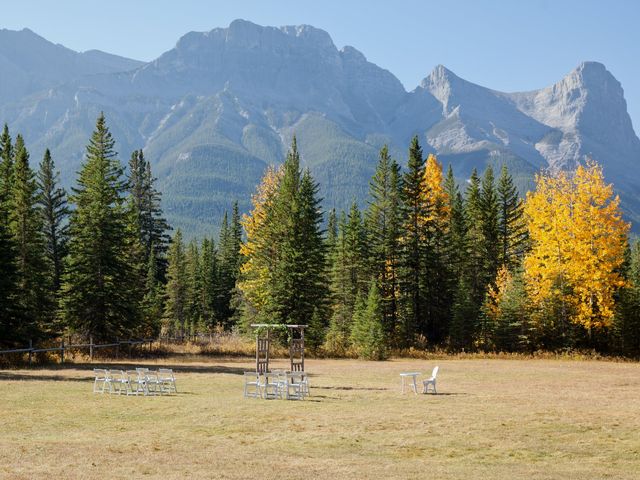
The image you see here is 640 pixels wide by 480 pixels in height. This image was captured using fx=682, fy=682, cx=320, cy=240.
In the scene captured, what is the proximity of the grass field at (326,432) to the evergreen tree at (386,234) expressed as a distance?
2591cm

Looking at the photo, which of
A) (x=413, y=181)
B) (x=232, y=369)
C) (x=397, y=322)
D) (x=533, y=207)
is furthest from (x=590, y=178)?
(x=232, y=369)

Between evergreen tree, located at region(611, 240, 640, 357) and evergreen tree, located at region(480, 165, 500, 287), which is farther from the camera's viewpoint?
evergreen tree, located at region(480, 165, 500, 287)

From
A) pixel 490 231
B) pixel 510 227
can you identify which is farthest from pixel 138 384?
pixel 510 227

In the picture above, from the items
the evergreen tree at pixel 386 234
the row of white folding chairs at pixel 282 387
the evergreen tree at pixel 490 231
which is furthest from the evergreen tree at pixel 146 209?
the row of white folding chairs at pixel 282 387

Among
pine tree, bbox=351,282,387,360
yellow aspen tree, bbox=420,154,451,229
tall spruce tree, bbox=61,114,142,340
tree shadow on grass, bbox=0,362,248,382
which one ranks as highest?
yellow aspen tree, bbox=420,154,451,229

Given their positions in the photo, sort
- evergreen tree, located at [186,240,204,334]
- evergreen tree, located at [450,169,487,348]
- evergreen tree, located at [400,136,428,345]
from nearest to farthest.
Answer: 1. evergreen tree, located at [400,136,428,345]
2. evergreen tree, located at [450,169,487,348]
3. evergreen tree, located at [186,240,204,334]

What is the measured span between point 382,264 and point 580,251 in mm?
15542

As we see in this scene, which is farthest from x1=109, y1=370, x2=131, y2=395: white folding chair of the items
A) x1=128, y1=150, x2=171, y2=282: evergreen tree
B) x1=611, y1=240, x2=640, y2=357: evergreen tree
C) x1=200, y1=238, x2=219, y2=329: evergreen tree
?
x1=200, y1=238, x2=219, y2=329: evergreen tree

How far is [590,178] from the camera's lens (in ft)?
153

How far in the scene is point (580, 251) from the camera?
45.8 m

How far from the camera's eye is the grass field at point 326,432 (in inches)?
529

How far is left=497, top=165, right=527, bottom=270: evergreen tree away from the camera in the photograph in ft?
195

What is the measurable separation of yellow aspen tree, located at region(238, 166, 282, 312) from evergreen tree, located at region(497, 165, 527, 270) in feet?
67.2

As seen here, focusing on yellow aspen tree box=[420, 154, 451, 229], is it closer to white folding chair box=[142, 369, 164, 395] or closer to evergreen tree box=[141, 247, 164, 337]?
evergreen tree box=[141, 247, 164, 337]
